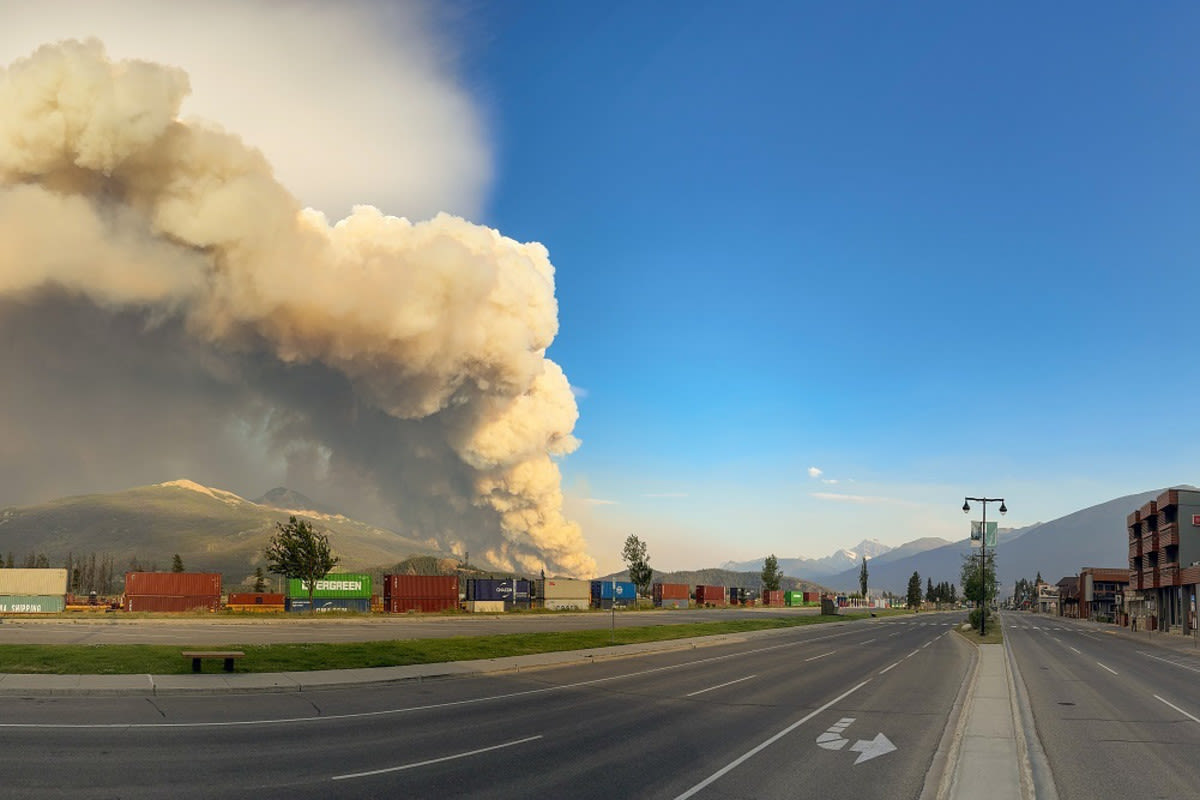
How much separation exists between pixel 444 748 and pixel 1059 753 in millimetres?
10148

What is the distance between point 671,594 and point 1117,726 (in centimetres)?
10779

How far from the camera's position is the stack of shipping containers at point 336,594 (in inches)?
2913

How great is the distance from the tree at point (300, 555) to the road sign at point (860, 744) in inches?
2262

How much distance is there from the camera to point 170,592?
66.6 metres

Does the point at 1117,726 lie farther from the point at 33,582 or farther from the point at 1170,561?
the point at 1170,561

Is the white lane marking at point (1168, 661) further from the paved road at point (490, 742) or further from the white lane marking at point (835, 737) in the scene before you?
the white lane marking at point (835, 737)

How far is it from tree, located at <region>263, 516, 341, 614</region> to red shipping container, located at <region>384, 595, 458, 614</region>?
7.38m

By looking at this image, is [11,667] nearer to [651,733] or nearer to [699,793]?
[651,733]

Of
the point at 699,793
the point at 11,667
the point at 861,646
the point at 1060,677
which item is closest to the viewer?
the point at 699,793

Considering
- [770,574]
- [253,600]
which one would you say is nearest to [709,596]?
[770,574]

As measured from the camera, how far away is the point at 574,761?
40.5ft

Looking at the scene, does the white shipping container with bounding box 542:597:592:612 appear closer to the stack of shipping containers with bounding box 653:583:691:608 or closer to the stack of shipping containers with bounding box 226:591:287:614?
the stack of shipping containers with bounding box 653:583:691:608

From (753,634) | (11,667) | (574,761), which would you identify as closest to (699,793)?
(574,761)

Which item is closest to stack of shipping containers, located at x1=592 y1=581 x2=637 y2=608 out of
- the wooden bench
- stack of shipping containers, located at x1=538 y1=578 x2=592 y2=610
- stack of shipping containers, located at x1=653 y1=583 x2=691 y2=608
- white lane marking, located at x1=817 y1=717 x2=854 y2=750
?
stack of shipping containers, located at x1=538 y1=578 x2=592 y2=610
